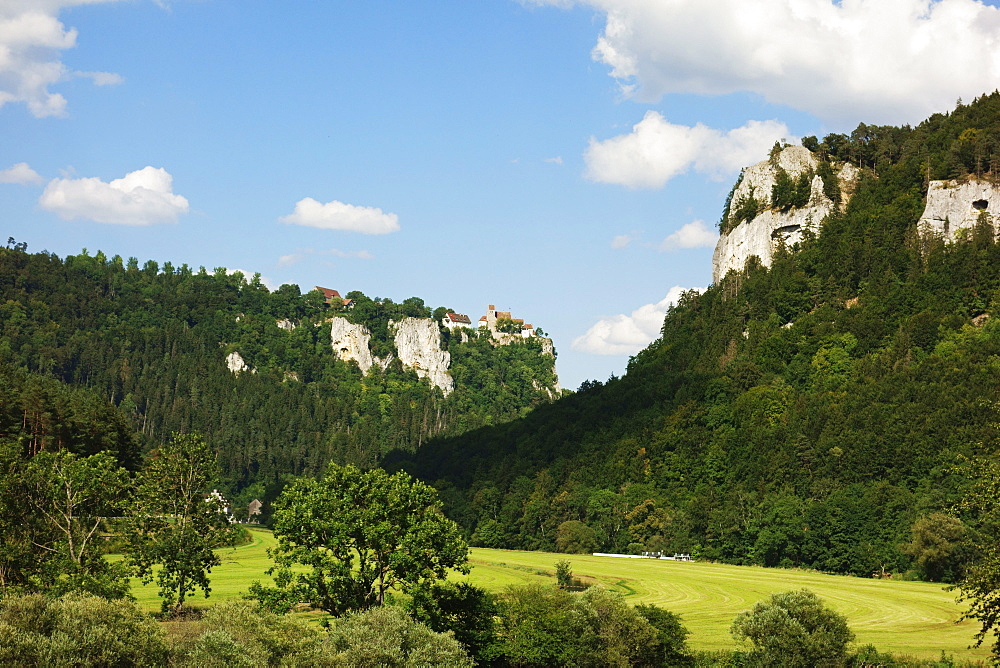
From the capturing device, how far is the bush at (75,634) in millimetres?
40219

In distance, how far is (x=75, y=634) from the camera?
42156mm

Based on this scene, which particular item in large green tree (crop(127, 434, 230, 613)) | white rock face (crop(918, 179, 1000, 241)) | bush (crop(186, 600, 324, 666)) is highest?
white rock face (crop(918, 179, 1000, 241))

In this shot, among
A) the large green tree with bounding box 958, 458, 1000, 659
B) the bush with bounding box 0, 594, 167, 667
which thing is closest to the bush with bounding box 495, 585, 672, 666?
the bush with bounding box 0, 594, 167, 667

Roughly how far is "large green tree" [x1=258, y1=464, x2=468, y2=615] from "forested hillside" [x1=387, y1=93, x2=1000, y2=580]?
6685cm

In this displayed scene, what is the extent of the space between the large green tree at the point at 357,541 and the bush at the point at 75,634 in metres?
8.34

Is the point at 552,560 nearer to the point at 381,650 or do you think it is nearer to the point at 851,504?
the point at 851,504

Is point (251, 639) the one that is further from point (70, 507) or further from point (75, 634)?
point (70, 507)

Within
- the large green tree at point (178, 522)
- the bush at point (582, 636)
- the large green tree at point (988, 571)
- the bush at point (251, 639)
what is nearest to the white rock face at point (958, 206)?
the bush at point (582, 636)

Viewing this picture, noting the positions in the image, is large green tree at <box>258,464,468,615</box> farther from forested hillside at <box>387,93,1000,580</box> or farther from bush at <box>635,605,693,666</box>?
forested hillside at <box>387,93,1000,580</box>

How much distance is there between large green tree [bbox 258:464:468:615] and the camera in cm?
5188

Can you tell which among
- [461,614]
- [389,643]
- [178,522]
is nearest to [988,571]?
[389,643]

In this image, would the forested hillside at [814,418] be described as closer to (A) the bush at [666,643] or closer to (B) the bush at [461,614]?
(A) the bush at [666,643]

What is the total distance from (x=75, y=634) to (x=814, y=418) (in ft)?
370

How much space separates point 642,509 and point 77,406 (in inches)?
3003
